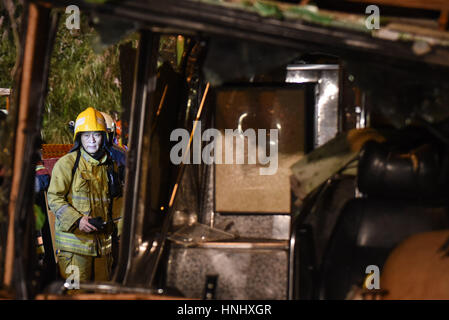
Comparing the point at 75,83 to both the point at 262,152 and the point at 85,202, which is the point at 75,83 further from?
the point at 262,152

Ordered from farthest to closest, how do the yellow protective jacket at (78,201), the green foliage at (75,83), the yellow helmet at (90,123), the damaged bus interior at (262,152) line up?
1. the green foliage at (75,83)
2. the yellow helmet at (90,123)
3. the yellow protective jacket at (78,201)
4. the damaged bus interior at (262,152)

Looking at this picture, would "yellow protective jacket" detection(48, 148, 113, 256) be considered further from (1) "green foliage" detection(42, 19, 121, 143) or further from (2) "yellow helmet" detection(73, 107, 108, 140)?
(1) "green foliage" detection(42, 19, 121, 143)

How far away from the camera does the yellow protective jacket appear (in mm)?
5957

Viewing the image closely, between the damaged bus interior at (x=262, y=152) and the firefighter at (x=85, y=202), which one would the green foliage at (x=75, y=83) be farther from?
the damaged bus interior at (x=262, y=152)

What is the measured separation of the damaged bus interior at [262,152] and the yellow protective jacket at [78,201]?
5.91ft

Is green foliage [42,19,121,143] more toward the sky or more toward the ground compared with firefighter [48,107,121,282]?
more toward the sky

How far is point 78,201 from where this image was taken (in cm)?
607

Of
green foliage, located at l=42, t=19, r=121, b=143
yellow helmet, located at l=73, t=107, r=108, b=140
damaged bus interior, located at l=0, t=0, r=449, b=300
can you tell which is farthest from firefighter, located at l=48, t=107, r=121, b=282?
green foliage, located at l=42, t=19, r=121, b=143

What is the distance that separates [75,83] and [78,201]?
275 inches

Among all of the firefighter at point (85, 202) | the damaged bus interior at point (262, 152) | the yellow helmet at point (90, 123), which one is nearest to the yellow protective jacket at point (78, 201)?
the firefighter at point (85, 202)

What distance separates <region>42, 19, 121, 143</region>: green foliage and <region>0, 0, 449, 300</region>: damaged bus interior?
25.6 feet

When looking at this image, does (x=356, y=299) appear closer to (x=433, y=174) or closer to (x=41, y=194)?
(x=433, y=174)

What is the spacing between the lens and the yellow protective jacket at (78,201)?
5.96 metres

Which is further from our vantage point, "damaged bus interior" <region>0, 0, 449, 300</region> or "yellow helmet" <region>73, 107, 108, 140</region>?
"yellow helmet" <region>73, 107, 108, 140</region>
